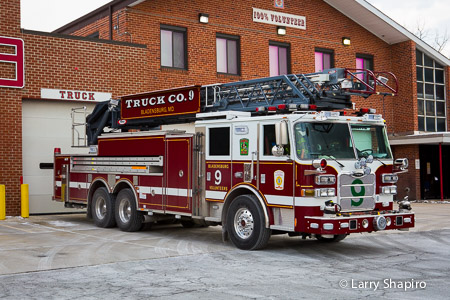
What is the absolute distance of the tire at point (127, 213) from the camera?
45.1 ft

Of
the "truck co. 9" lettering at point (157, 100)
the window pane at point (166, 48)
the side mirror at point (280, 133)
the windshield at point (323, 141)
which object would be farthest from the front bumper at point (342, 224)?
the window pane at point (166, 48)

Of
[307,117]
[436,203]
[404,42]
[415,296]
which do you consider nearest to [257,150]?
[307,117]

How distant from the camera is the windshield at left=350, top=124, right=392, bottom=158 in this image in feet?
36.3

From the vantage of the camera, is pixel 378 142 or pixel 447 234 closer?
pixel 378 142

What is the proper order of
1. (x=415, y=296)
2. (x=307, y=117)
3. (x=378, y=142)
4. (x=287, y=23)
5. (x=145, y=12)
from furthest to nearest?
(x=287, y=23) < (x=145, y=12) < (x=378, y=142) < (x=307, y=117) < (x=415, y=296)

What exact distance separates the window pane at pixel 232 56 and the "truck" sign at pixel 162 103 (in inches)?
288

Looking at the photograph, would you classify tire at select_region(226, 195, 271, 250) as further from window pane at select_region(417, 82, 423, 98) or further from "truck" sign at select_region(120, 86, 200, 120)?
window pane at select_region(417, 82, 423, 98)

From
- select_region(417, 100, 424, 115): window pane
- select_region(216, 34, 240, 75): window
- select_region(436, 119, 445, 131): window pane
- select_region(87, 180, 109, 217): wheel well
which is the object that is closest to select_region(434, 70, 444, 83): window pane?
select_region(417, 100, 424, 115): window pane

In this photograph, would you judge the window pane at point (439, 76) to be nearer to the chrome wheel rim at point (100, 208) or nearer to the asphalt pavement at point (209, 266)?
the asphalt pavement at point (209, 266)

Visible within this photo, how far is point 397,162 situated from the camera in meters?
11.5

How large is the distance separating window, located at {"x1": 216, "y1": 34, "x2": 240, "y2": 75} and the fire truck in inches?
313

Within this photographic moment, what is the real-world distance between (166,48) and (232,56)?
2709mm

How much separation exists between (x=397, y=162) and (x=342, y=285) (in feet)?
13.8

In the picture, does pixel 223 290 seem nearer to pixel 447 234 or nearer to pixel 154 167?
pixel 154 167
